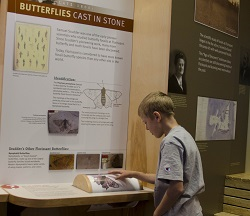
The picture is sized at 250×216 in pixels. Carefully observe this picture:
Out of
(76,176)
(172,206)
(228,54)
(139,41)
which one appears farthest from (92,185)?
(228,54)

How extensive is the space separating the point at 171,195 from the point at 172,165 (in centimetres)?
17

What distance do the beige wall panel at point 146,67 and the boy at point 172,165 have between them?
1.44 feet

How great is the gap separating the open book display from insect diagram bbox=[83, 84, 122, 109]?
21.3 inches

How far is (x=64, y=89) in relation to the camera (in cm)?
283

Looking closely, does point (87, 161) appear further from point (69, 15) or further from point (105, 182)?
point (69, 15)

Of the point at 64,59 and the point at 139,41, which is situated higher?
the point at 139,41

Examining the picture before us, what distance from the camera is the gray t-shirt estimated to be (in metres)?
2.27

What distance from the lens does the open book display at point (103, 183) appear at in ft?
8.64

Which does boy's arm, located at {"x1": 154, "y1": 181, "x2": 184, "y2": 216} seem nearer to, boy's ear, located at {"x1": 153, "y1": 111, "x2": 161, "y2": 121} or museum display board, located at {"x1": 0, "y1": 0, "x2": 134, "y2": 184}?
boy's ear, located at {"x1": 153, "y1": 111, "x2": 161, "y2": 121}

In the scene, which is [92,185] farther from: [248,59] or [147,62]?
[248,59]

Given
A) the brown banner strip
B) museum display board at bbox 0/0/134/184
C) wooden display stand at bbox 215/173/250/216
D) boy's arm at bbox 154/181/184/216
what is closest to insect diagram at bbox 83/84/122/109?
museum display board at bbox 0/0/134/184

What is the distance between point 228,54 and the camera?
3.48m

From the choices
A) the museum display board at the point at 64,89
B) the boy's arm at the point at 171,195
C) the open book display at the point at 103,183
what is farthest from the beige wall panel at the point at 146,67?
the boy's arm at the point at 171,195

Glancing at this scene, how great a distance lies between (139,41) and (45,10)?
2.50 ft
